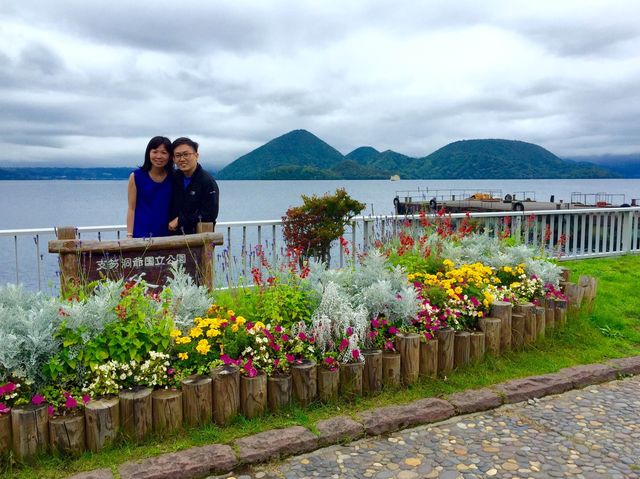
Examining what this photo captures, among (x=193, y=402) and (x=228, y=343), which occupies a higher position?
(x=228, y=343)

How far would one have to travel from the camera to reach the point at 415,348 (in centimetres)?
419

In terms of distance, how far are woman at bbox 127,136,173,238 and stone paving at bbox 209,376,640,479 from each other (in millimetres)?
2901

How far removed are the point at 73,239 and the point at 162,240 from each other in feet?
2.37

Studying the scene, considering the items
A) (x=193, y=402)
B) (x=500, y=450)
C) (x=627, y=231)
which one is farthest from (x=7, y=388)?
(x=627, y=231)

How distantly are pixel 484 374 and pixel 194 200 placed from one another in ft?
9.84

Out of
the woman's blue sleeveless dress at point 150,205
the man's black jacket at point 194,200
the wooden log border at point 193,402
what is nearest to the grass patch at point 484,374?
the wooden log border at point 193,402

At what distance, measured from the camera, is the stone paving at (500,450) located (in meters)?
3.11

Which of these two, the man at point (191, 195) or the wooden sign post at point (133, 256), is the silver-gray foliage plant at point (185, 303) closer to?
the wooden sign post at point (133, 256)

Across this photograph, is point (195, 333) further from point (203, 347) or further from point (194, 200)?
point (194, 200)

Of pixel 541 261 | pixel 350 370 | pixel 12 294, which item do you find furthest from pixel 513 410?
pixel 12 294

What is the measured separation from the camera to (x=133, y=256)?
494 centimetres

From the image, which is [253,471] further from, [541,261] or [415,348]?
[541,261]

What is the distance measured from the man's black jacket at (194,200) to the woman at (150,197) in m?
0.09

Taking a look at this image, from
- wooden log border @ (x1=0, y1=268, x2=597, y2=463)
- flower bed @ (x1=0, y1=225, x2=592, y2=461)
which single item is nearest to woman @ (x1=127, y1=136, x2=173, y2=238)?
flower bed @ (x1=0, y1=225, x2=592, y2=461)
